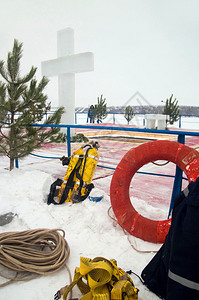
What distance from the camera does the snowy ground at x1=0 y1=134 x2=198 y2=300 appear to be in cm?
155

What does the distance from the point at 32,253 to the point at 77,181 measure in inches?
51.1

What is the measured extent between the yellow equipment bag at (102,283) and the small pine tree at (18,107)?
3.06 metres

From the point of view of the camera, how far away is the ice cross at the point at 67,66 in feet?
25.2

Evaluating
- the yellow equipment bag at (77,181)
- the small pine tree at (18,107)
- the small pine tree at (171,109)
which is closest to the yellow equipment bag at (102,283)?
the yellow equipment bag at (77,181)

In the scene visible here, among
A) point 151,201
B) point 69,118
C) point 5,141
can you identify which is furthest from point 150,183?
point 69,118

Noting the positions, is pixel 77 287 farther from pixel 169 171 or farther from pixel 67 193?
pixel 169 171

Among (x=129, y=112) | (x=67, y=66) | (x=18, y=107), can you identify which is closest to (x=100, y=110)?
(x=129, y=112)

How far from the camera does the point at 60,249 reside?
1838 mm

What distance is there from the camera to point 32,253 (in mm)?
1801

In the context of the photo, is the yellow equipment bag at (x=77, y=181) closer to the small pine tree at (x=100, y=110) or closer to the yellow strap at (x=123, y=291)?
the yellow strap at (x=123, y=291)

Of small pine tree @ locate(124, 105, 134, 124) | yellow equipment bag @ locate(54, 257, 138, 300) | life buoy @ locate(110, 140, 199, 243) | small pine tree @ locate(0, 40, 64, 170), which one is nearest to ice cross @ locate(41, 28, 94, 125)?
small pine tree @ locate(0, 40, 64, 170)

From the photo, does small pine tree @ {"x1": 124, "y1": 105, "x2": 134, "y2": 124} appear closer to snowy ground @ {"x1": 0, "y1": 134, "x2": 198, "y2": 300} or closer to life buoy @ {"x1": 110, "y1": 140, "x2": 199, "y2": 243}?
snowy ground @ {"x1": 0, "y1": 134, "x2": 198, "y2": 300}

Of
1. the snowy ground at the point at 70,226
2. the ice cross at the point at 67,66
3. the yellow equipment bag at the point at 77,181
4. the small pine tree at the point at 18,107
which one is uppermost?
the ice cross at the point at 67,66

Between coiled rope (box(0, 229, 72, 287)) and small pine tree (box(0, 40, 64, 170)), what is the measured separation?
2.41 m
